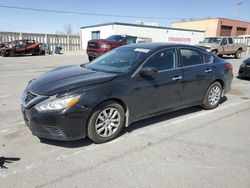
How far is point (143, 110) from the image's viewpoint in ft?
13.6

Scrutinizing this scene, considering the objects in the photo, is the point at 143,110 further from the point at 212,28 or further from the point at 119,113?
the point at 212,28

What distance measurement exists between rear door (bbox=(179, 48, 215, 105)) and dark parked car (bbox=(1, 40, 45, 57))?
794 inches

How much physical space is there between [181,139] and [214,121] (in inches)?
49.8

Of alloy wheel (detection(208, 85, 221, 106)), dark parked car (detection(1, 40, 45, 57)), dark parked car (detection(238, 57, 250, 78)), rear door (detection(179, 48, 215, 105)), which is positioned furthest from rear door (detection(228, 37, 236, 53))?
dark parked car (detection(1, 40, 45, 57))

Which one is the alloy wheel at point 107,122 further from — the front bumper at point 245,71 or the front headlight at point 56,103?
the front bumper at point 245,71

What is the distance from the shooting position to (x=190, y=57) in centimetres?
502

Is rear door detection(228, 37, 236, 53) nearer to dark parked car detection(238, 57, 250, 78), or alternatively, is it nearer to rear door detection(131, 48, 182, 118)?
dark parked car detection(238, 57, 250, 78)

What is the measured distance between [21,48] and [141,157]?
71.1 ft

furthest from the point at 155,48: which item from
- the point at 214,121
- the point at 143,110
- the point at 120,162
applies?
the point at 120,162

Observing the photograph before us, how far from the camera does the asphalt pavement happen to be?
2.82 m

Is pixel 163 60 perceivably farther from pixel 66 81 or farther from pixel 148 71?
pixel 66 81

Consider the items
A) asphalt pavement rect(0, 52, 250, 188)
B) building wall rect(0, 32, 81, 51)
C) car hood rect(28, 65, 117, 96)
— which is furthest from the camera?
building wall rect(0, 32, 81, 51)

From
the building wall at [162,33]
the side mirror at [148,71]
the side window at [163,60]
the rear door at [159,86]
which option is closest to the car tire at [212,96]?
the rear door at [159,86]

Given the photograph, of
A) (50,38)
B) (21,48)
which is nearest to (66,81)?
(21,48)
